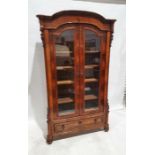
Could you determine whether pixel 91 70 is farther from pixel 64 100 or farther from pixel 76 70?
pixel 64 100

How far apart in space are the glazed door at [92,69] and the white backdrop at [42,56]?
2.36 feet

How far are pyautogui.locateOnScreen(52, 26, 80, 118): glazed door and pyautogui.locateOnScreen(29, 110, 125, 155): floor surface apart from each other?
367 millimetres

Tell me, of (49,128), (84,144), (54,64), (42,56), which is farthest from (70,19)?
(84,144)

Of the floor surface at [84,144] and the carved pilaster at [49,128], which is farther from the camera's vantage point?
the carved pilaster at [49,128]

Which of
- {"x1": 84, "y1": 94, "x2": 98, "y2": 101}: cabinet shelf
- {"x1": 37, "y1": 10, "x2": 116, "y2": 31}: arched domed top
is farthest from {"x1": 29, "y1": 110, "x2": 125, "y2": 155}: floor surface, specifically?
{"x1": 37, "y1": 10, "x2": 116, "y2": 31}: arched domed top

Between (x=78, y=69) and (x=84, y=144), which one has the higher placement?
(x=78, y=69)

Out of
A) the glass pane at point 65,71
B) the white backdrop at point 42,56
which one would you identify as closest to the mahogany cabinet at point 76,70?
the glass pane at point 65,71

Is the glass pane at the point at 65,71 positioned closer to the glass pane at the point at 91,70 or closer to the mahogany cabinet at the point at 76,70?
the mahogany cabinet at the point at 76,70

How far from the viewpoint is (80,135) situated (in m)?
2.24

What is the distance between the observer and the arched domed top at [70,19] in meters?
1.80

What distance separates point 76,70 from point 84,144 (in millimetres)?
962

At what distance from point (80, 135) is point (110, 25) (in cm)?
156

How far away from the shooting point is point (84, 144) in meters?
2.05
